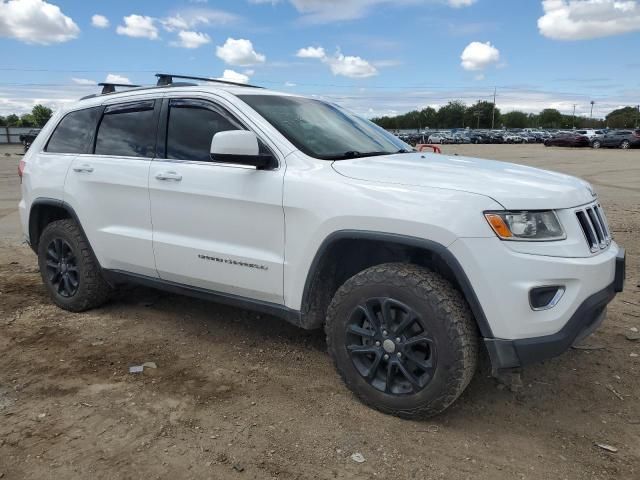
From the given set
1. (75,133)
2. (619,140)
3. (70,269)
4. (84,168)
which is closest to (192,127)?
(84,168)

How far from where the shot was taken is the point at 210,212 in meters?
3.63

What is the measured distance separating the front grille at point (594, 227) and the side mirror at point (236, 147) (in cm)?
179

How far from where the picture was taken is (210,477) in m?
2.62

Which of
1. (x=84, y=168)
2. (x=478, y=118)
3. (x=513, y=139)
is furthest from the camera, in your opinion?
(x=478, y=118)

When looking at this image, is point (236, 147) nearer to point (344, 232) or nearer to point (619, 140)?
point (344, 232)

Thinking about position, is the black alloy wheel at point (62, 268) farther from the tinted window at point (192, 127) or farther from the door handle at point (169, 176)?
the tinted window at point (192, 127)

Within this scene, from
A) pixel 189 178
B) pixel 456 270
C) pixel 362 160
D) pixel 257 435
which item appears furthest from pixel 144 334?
pixel 456 270

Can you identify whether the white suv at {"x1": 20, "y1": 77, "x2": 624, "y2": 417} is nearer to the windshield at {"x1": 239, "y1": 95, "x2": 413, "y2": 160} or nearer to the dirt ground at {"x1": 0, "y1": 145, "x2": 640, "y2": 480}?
the windshield at {"x1": 239, "y1": 95, "x2": 413, "y2": 160}

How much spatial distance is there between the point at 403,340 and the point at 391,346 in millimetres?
80

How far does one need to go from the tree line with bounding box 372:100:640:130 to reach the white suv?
126448mm

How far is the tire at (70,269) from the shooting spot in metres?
4.57

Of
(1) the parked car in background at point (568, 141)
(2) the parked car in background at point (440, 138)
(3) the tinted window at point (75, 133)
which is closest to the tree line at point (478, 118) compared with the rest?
(2) the parked car in background at point (440, 138)

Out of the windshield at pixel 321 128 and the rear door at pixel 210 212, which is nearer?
the rear door at pixel 210 212

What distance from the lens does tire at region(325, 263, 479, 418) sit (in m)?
2.84
